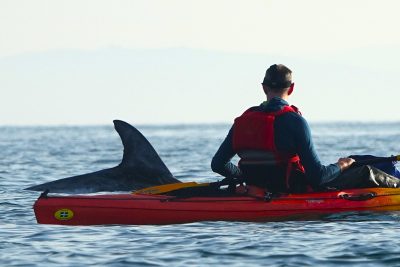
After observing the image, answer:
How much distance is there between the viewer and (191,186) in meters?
13.6

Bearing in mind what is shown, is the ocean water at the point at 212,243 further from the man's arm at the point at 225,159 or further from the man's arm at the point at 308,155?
the man's arm at the point at 225,159

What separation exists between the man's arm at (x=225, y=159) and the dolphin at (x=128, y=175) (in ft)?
13.2

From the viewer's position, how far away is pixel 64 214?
12961mm

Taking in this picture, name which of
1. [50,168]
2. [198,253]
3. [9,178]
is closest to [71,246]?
[198,253]

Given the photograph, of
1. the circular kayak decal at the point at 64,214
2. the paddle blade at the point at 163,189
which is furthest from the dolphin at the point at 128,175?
the circular kayak decal at the point at 64,214

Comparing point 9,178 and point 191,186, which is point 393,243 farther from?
point 9,178

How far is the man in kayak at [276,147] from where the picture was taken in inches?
487

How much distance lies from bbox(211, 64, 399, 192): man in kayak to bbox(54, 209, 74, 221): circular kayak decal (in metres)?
1.93

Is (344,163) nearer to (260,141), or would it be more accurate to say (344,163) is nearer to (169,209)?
(260,141)

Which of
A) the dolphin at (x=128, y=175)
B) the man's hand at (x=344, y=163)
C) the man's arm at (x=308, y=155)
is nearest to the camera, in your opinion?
the man's arm at (x=308, y=155)

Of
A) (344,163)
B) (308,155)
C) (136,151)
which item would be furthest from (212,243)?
(136,151)

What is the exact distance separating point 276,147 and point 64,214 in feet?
9.21

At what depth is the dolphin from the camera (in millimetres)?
17094

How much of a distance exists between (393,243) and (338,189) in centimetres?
230
